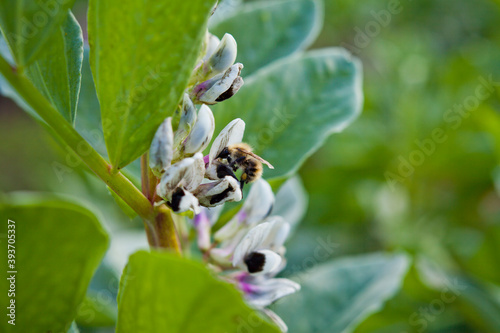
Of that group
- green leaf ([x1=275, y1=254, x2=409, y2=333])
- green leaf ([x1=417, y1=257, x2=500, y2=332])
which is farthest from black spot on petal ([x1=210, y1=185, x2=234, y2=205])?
green leaf ([x1=417, y1=257, x2=500, y2=332])

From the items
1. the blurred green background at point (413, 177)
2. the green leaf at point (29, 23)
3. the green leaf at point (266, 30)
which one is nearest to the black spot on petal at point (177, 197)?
the green leaf at point (29, 23)

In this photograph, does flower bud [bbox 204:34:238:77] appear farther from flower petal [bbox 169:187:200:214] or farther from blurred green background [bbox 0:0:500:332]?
blurred green background [bbox 0:0:500:332]

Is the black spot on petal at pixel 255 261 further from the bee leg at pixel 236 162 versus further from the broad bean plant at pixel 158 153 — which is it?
the bee leg at pixel 236 162

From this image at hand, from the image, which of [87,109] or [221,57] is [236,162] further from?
[87,109]

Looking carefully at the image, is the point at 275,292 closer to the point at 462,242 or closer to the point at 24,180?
the point at 462,242

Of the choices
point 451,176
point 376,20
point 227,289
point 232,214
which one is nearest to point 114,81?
point 227,289

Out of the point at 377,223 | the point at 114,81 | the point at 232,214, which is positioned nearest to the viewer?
the point at 114,81
